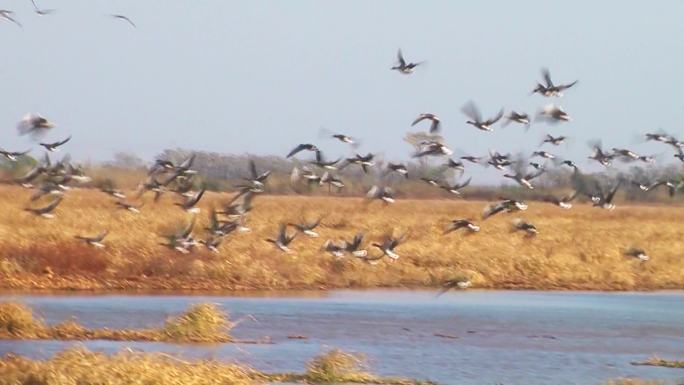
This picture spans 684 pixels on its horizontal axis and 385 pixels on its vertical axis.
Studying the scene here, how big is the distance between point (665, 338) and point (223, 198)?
26.9 metres

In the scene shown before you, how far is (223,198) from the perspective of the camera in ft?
186

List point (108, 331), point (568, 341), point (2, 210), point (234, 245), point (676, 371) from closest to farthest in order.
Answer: point (676, 371), point (108, 331), point (568, 341), point (234, 245), point (2, 210)

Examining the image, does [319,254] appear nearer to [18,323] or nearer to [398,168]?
[398,168]

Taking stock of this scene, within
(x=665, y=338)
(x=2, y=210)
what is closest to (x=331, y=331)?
(x=665, y=338)

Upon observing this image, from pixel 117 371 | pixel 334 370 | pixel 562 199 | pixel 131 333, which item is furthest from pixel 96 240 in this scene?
pixel 117 371

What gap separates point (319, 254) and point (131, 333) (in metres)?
16.8

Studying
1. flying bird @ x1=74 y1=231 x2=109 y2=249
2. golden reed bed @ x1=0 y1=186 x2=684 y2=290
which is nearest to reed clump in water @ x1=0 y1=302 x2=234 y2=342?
flying bird @ x1=74 y1=231 x2=109 y2=249

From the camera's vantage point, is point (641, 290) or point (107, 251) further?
point (641, 290)

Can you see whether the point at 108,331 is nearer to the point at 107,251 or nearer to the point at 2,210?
the point at 107,251

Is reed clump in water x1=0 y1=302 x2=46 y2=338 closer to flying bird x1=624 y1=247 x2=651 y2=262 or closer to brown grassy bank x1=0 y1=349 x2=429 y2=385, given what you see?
brown grassy bank x1=0 y1=349 x2=429 y2=385

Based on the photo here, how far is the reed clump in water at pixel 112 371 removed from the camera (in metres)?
19.0

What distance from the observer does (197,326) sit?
88.6 feet

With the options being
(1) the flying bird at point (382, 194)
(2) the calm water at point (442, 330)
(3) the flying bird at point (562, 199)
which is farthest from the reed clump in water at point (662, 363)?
(1) the flying bird at point (382, 194)

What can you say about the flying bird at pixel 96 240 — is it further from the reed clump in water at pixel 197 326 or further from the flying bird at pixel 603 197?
the flying bird at pixel 603 197
